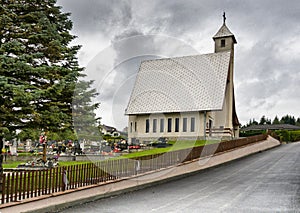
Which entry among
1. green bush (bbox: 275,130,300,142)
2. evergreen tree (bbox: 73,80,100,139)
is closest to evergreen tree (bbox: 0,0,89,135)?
evergreen tree (bbox: 73,80,100,139)

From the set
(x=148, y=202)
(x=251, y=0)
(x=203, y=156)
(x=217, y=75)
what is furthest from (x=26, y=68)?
(x=217, y=75)

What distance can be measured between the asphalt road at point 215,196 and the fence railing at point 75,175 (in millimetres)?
806

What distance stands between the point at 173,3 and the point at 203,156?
32.1 ft

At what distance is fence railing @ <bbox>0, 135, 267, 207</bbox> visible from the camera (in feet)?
28.7

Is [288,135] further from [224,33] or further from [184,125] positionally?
[184,125]

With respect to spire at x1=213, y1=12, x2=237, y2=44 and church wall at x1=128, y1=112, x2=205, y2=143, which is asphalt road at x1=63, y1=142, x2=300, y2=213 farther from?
spire at x1=213, y1=12, x2=237, y2=44

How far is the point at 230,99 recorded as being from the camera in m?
37.8

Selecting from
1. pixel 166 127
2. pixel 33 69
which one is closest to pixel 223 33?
pixel 166 127

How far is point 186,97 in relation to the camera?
34.4 m

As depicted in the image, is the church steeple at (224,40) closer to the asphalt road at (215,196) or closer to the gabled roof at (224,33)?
the gabled roof at (224,33)

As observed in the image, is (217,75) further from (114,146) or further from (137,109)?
(114,146)

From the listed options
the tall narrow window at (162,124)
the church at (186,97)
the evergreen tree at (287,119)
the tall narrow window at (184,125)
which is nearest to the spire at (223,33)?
the church at (186,97)

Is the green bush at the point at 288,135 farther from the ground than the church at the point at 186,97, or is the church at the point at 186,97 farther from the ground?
the church at the point at 186,97

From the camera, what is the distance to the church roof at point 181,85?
3388 centimetres
